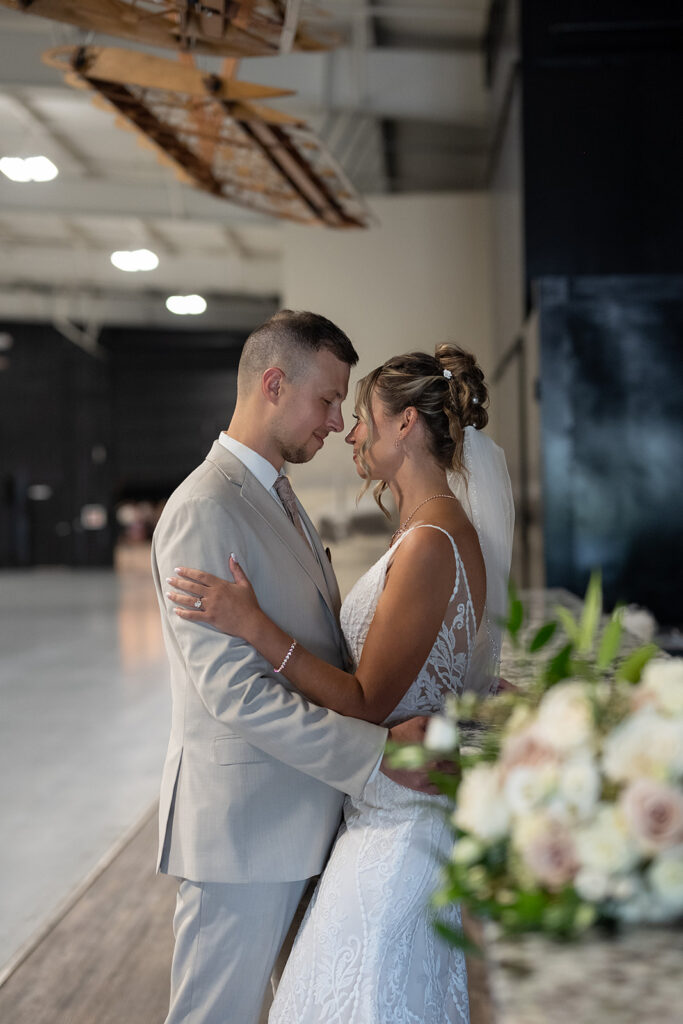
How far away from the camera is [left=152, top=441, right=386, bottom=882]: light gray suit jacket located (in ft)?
6.07

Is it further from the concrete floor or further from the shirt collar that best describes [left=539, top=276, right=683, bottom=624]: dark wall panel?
the shirt collar

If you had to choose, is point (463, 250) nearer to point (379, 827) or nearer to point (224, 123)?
point (224, 123)

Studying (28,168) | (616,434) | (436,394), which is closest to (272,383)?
(436,394)

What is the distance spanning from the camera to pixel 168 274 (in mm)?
16781

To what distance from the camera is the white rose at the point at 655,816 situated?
92 centimetres

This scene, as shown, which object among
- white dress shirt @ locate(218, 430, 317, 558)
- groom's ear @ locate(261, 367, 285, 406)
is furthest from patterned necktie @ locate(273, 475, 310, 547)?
groom's ear @ locate(261, 367, 285, 406)

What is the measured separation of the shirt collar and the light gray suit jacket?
0.02m

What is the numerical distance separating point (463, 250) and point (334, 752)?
9255 mm

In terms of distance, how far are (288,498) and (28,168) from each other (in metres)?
8.03

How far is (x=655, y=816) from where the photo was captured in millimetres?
927

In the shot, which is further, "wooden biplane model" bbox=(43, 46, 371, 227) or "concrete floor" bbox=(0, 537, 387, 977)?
"wooden biplane model" bbox=(43, 46, 371, 227)

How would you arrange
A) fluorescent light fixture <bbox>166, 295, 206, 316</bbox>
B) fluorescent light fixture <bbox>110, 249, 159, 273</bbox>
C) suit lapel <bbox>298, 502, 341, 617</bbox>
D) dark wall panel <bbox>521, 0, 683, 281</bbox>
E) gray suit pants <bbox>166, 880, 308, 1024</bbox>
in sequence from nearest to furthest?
gray suit pants <bbox>166, 880, 308, 1024</bbox>, suit lapel <bbox>298, 502, 341, 617</bbox>, dark wall panel <bbox>521, 0, 683, 281</bbox>, fluorescent light fixture <bbox>110, 249, 159, 273</bbox>, fluorescent light fixture <bbox>166, 295, 206, 316</bbox>

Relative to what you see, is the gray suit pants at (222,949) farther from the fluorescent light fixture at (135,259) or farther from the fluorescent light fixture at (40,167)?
the fluorescent light fixture at (135,259)

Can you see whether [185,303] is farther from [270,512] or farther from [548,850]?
[548,850]
